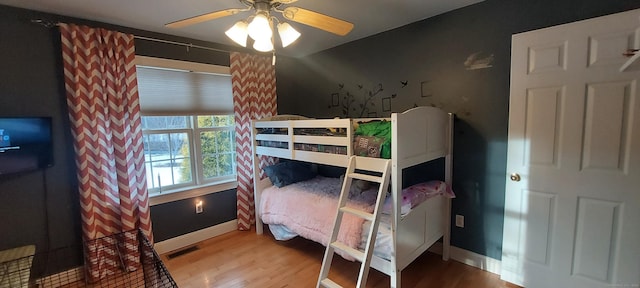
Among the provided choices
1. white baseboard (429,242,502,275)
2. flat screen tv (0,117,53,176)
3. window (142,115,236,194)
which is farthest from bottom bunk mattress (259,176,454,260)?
flat screen tv (0,117,53,176)

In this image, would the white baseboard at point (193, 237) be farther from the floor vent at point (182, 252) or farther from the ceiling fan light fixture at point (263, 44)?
the ceiling fan light fixture at point (263, 44)

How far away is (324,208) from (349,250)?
22.4 inches

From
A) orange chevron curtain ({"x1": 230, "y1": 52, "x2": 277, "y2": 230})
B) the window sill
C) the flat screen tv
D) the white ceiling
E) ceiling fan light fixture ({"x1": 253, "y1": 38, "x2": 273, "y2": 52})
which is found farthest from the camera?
orange chevron curtain ({"x1": 230, "y1": 52, "x2": 277, "y2": 230})

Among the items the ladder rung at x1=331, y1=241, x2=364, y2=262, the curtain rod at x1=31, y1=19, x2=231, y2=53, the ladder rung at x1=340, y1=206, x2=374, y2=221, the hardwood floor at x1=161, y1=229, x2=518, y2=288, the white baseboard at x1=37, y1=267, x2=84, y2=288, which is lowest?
the hardwood floor at x1=161, y1=229, x2=518, y2=288

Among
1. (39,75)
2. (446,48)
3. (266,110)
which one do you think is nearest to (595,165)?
(446,48)

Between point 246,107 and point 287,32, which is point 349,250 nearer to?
point 287,32

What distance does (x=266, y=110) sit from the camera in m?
3.53

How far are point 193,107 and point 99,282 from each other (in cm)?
182

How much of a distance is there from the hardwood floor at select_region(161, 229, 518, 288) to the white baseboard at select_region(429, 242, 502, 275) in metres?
0.05

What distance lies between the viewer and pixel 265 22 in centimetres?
154

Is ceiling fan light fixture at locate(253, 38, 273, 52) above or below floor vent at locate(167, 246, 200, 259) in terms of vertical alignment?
Answer: above

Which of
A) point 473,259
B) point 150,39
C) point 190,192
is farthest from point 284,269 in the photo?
point 150,39

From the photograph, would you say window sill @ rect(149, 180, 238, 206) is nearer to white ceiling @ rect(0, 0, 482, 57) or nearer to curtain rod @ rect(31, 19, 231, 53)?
curtain rod @ rect(31, 19, 231, 53)

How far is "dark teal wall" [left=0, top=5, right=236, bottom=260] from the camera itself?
2086mm
